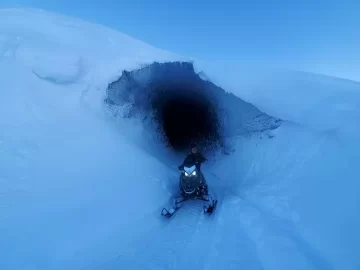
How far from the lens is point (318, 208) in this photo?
425cm

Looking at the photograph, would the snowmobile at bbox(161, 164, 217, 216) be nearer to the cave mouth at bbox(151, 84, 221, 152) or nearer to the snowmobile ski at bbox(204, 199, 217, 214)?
the snowmobile ski at bbox(204, 199, 217, 214)

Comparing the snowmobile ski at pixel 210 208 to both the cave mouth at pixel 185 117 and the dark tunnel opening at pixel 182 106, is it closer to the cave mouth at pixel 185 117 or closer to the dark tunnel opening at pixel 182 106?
the dark tunnel opening at pixel 182 106

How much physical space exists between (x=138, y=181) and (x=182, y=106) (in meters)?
7.29

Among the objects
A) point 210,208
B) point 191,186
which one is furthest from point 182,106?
point 210,208

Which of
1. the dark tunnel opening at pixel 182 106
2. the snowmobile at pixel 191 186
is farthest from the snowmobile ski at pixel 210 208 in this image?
the dark tunnel opening at pixel 182 106

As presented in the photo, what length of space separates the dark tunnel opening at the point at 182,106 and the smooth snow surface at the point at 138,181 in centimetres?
40

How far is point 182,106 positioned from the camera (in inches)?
514

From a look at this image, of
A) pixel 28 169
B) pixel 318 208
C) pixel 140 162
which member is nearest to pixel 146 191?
pixel 140 162

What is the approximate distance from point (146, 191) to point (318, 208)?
12.2 ft

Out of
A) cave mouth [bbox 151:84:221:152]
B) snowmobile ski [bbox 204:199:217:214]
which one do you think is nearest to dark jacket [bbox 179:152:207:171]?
snowmobile ski [bbox 204:199:217:214]

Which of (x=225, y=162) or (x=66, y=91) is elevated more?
(x=225, y=162)

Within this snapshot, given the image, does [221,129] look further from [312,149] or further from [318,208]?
[318,208]

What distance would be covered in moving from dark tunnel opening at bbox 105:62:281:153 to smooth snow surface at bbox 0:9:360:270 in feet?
1.32

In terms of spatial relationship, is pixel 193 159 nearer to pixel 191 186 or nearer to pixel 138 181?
pixel 191 186
